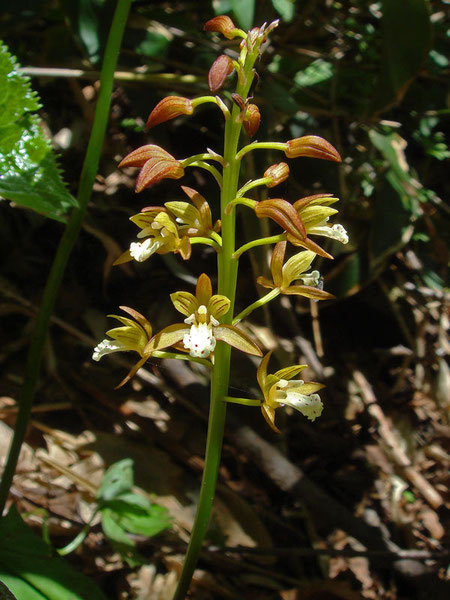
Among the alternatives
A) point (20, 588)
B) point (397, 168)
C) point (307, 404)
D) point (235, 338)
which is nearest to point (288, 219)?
point (235, 338)

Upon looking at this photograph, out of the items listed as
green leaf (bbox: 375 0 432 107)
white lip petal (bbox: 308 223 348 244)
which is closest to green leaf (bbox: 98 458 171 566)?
white lip petal (bbox: 308 223 348 244)

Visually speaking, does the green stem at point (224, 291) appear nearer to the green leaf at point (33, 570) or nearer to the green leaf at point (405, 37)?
the green leaf at point (33, 570)

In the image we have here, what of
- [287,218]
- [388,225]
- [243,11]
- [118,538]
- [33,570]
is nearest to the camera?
[287,218]

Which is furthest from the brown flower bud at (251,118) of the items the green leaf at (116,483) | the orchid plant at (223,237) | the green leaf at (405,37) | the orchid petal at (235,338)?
the green leaf at (405,37)

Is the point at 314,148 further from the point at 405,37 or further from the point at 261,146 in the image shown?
the point at 405,37

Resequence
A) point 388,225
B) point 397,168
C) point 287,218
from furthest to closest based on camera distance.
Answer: point 388,225, point 397,168, point 287,218

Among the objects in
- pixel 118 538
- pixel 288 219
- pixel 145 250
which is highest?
pixel 288 219
